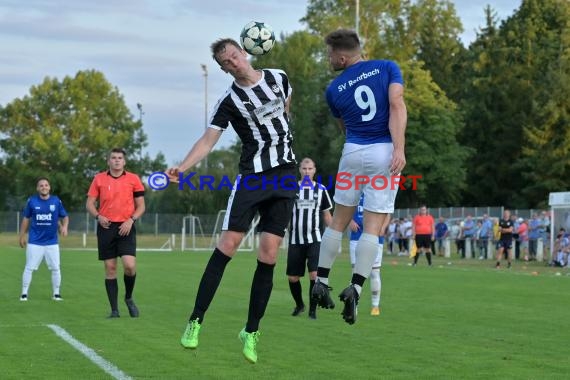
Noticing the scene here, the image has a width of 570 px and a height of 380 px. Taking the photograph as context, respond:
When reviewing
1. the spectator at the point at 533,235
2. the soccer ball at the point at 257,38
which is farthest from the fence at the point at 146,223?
the soccer ball at the point at 257,38

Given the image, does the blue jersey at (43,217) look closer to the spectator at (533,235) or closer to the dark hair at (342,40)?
the dark hair at (342,40)

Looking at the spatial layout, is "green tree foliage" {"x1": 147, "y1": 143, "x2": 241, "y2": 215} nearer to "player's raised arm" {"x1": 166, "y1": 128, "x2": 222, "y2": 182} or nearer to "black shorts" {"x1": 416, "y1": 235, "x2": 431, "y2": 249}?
"black shorts" {"x1": 416, "y1": 235, "x2": 431, "y2": 249}

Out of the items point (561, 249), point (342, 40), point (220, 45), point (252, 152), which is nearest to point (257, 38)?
point (220, 45)

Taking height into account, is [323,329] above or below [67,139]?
below

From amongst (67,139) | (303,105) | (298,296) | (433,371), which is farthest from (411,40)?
(433,371)

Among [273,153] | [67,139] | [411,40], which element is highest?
[411,40]

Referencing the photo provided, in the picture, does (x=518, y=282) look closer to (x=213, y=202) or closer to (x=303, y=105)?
(x=213, y=202)

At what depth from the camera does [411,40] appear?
83.2m

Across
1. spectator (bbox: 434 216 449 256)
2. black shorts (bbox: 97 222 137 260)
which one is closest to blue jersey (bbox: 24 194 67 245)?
black shorts (bbox: 97 222 137 260)

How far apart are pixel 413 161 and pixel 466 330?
200 feet

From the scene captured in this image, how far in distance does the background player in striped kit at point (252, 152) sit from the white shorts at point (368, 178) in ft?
1.48

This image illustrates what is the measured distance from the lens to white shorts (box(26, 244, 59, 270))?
60.1 feet

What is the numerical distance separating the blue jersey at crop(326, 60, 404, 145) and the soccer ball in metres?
0.69

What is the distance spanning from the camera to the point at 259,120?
8.35m
